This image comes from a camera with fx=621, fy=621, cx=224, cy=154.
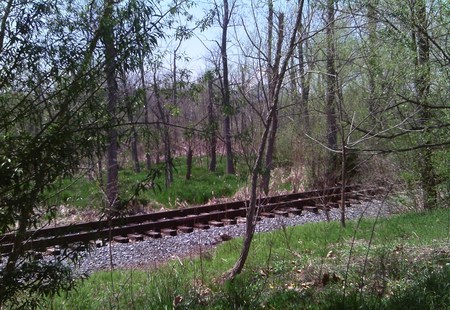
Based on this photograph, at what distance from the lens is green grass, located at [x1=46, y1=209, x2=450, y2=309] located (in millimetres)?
6477

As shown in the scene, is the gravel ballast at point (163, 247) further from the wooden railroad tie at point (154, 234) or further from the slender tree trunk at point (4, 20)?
the slender tree trunk at point (4, 20)

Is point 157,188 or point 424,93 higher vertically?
point 424,93

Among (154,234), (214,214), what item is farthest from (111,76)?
(214,214)

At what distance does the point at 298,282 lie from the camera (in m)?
7.58

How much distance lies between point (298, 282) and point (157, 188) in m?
2.66

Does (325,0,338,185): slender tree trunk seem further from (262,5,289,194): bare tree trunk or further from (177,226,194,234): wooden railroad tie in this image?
(177,226,194,234): wooden railroad tie

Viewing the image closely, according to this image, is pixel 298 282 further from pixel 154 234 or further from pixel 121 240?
pixel 154 234

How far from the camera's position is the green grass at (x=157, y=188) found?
5242 mm

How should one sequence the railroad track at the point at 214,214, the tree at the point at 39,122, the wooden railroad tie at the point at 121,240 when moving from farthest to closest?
the railroad track at the point at 214,214 < the wooden railroad tie at the point at 121,240 < the tree at the point at 39,122

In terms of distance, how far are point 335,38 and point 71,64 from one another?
9560 millimetres

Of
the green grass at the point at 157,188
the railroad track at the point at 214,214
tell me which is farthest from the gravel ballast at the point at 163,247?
the green grass at the point at 157,188

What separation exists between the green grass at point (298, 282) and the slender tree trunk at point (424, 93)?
8.55 ft

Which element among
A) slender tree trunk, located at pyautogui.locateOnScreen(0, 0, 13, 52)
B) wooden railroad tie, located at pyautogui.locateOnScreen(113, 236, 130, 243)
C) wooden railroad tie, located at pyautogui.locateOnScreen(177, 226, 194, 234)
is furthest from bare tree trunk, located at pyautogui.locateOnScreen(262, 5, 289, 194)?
wooden railroad tie, located at pyautogui.locateOnScreen(177, 226, 194, 234)

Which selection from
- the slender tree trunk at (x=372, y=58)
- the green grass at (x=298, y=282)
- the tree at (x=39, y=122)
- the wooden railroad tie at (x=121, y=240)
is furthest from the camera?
the wooden railroad tie at (x=121, y=240)
